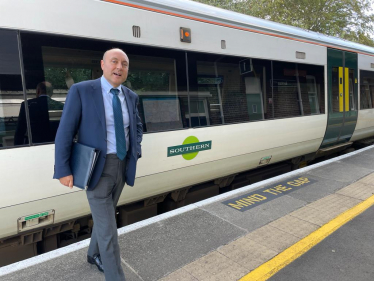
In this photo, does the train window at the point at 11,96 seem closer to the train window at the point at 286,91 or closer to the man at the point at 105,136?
the man at the point at 105,136

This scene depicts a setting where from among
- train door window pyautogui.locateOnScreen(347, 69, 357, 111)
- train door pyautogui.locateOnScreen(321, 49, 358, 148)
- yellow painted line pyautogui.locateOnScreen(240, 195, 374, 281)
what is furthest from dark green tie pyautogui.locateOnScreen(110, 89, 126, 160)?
train door window pyautogui.locateOnScreen(347, 69, 357, 111)

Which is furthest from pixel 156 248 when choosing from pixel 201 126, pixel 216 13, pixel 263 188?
pixel 216 13

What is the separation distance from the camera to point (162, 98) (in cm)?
360

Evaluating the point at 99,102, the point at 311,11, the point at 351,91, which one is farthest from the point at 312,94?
the point at 311,11

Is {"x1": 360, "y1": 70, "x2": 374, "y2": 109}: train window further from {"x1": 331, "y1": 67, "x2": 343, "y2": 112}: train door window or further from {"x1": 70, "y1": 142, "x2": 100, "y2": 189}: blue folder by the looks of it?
{"x1": 70, "y1": 142, "x2": 100, "y2": 189}: blue folder

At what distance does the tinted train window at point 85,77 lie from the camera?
2689mm

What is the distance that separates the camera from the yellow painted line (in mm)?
2525

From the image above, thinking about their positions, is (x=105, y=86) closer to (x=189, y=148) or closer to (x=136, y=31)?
(x=136, y=31)

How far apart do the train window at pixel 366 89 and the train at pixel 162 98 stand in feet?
5.77

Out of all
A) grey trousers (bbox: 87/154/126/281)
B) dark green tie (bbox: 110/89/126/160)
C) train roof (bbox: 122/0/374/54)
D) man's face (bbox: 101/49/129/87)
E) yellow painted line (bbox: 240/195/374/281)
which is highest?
train roof (bbox: 122/0/374/54)

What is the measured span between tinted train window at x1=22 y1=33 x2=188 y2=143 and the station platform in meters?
1.10

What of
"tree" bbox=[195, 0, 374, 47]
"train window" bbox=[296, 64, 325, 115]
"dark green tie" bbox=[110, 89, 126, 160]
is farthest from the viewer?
"tree" bbox=[195, 0, 374, 47]

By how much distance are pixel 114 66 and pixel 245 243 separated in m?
2.08

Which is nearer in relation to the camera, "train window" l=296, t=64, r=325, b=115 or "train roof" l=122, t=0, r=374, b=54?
"train roof" l=122, t=0, r=374, b=54
